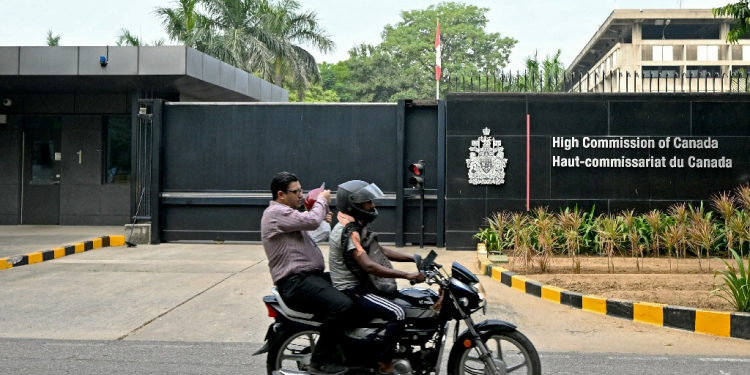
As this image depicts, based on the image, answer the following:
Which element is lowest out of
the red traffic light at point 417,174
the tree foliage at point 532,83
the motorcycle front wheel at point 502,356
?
the motorcycle front wheel at point 502,356

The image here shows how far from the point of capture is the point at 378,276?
4594 mm

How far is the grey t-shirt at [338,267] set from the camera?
4.71 m

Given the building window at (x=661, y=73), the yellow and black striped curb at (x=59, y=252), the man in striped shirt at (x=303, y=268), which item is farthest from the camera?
the building window at (x=661, y=73)

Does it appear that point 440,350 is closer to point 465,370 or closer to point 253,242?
point 465,370

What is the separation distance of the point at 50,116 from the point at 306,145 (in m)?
7.67

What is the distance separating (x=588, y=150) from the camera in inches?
527

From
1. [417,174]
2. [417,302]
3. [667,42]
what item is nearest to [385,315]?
[417,302]

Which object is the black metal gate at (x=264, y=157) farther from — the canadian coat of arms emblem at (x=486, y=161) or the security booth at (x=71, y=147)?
the security booth at (x=71, y=147)

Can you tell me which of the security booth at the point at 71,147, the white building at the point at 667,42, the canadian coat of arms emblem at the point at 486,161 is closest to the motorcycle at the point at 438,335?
the canadian coat of arms emblem at the point at 486,161

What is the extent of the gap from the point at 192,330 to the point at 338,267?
2.98m

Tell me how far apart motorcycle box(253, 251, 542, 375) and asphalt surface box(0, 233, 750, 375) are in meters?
1.12

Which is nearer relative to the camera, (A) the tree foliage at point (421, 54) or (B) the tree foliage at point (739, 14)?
(B) the tree foliage at point (739, 14)

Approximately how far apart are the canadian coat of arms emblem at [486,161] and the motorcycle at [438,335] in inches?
348

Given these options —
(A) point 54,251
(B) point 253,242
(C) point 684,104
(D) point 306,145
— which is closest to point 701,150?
(C) point 684,104
